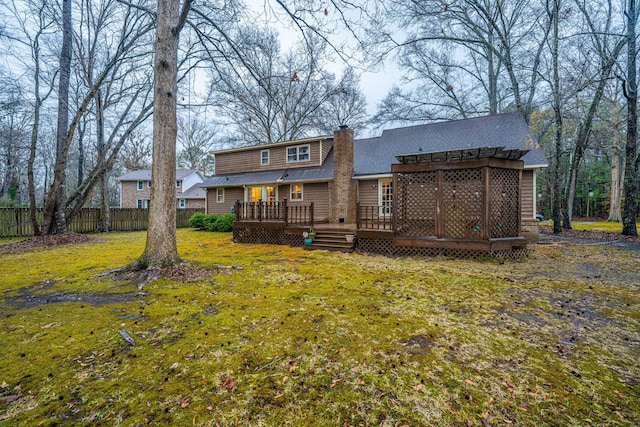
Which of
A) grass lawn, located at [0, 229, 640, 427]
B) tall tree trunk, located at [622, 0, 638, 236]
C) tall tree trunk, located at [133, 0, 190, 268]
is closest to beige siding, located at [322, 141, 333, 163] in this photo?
tall tree trunk, located at [133, 0, 190, 268]

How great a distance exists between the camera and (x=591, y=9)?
12.6m

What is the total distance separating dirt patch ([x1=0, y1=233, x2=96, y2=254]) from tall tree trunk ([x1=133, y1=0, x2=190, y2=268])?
24.6ft

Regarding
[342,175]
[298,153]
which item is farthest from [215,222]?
[342,175]

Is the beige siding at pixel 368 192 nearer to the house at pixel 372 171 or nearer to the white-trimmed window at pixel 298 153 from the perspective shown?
the house at pixel 372 171

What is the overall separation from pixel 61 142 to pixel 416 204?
46.3 feet

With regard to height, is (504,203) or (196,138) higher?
(196,138)

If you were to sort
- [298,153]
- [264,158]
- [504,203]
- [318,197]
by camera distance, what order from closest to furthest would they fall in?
[504,203]
[318,197]
[298,153]
[264,158]

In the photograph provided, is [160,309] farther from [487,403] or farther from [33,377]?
[487,403]

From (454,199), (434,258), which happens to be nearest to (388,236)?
(434,258)

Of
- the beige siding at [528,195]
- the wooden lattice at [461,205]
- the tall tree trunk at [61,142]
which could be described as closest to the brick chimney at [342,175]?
the wooden lattice at [461,205]

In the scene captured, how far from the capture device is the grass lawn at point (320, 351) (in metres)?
1.99

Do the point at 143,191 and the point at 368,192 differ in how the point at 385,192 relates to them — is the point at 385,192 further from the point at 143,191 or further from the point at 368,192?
the point at 143,191

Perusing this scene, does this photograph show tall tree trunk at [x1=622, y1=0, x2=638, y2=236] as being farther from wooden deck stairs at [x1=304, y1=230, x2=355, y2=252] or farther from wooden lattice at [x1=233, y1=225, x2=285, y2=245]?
wooden lattice at [x1=233, y1=225, x2=285, y2=245]

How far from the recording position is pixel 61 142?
11.0 metres
